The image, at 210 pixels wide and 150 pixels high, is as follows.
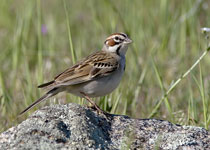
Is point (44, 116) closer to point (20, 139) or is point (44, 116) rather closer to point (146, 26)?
point (20, 139)

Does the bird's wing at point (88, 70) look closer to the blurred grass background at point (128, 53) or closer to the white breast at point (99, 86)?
the white breast at point (99, 86)

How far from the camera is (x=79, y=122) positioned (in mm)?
3605

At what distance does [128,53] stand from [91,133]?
458 centimetres

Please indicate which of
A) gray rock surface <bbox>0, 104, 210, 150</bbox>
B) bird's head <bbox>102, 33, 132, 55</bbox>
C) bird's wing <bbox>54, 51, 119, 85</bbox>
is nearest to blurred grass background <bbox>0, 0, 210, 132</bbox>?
bird's wing <bbox>54, 51, 119, 85</bbox>

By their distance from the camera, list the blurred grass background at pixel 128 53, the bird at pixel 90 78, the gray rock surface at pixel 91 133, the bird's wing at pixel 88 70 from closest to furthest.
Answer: the gray rock surface at pixel 91 133, the bird at pixel 90 78, the bird's wing at pixel 88 70, the blurred grass background at pixel 128 53

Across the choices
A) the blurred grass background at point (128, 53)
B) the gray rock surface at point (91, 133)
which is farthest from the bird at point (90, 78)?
the gray rock surface at point (91, 133)

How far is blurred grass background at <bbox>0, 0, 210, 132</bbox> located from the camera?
556cm

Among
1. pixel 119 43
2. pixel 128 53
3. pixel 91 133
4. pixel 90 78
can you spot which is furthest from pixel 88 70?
pixel 128 53

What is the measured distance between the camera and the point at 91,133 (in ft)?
11.6

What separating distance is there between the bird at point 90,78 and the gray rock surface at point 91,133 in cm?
74

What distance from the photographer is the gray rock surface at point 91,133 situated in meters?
3.32

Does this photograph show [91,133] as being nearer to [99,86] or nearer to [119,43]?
[99,86]

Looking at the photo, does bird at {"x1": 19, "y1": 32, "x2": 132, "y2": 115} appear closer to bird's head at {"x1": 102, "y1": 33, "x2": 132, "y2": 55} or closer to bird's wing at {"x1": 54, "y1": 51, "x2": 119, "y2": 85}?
bird's wing at {"x1": 54, "y1": 51, "x2": 119, "y2": 85}

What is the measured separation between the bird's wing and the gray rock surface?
960 millimetres
